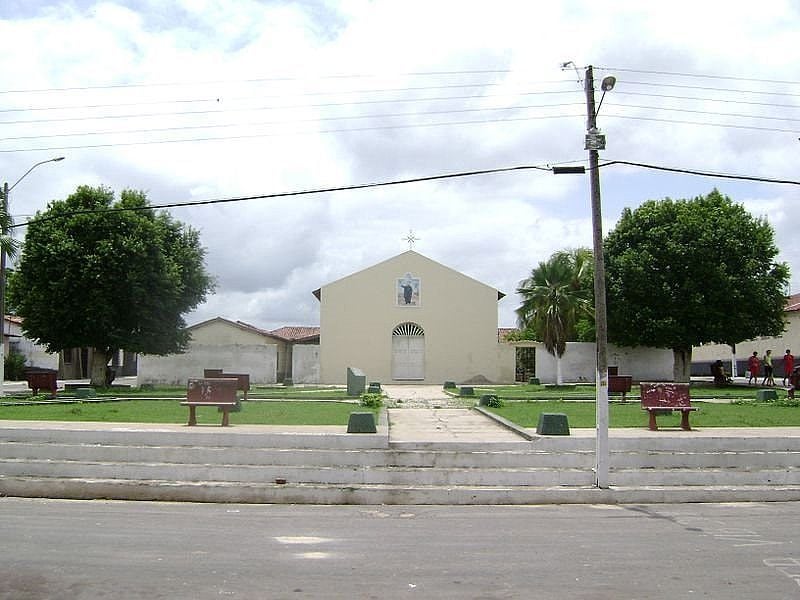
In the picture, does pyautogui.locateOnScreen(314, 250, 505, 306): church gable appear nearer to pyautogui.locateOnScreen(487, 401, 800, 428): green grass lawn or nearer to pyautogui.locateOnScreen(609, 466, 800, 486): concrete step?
pyautogui.locateOnScreen(487, 401, 800, 428): green grass lawn

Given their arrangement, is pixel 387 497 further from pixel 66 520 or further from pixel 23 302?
pixel 23 302

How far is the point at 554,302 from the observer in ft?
116

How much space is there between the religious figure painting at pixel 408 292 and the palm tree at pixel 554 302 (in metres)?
5.53

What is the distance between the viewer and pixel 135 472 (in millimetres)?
12656

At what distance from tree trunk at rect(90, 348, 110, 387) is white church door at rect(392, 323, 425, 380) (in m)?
13.8

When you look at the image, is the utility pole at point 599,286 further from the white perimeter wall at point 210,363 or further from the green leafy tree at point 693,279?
the white perimeter wall at point 210,363

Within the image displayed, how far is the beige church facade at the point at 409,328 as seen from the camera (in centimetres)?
4025

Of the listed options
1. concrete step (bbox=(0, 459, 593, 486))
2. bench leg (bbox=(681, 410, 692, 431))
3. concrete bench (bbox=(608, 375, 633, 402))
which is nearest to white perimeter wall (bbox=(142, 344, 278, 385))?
concrete bench (bbox=(608, 375, 633, 402))

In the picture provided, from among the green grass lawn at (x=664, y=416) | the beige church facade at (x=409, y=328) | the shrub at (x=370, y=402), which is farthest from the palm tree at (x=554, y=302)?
the shrub at (x=370, y=402)

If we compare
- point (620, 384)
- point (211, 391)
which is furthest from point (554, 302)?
point (211, 391)

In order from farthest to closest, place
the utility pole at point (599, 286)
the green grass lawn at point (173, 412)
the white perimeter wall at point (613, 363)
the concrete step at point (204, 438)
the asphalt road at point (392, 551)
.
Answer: the white perimeter wall at point (613, 363)
the green grass lawn at point (173, 412)
the concrete step at point (204, 438)
the utility pole at point (599, 286)
the asphalt road at point (392, 551)

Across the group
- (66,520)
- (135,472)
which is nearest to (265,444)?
(135,472)

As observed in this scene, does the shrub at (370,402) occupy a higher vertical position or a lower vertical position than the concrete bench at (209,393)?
lower

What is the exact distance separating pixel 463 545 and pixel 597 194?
23.0ft
